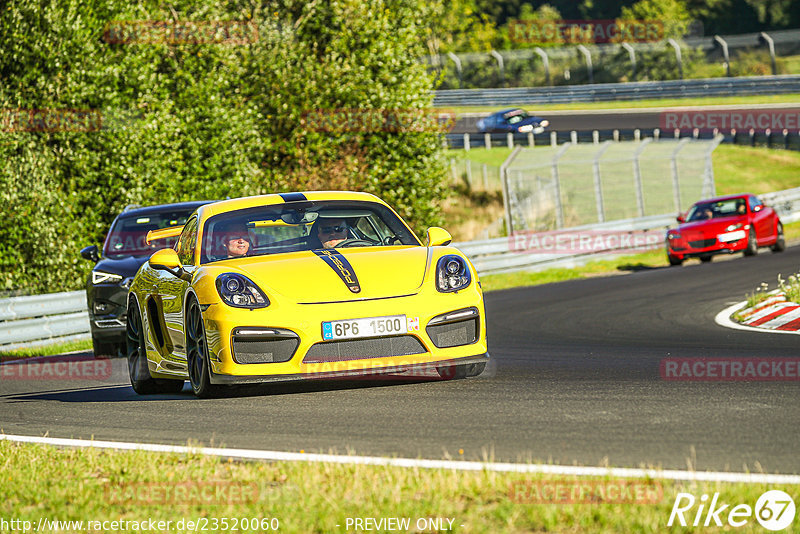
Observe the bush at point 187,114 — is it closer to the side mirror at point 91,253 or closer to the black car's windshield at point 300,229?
the side mirror at point 91,253

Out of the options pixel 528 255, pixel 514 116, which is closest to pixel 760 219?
pixel 528 255

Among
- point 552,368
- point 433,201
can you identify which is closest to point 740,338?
point 552,368

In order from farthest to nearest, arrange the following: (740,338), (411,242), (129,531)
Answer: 1. (740,338)
2. (411,242)
3. (129,531)

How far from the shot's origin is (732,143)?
48000 millimetres

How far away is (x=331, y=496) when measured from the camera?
4465 millimetres

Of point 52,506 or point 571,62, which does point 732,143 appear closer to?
point 571,62

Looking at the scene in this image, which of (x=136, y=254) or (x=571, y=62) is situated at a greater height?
(x=136, y=254)

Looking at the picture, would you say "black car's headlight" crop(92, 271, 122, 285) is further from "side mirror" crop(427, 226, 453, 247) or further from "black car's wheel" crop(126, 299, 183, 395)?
"side mirror" crop(427, 226, 453, 247)

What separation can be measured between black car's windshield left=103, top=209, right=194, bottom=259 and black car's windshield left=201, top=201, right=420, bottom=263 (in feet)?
16.2

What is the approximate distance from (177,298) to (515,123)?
46131 millimetres

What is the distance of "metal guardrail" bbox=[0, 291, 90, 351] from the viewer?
1631cm

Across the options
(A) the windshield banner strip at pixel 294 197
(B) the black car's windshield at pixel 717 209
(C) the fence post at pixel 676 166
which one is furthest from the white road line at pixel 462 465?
(C) the fence post at pixel 676 166

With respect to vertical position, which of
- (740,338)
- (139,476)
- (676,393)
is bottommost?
(740,338)

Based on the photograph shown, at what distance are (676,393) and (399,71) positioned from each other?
84.9 ft
